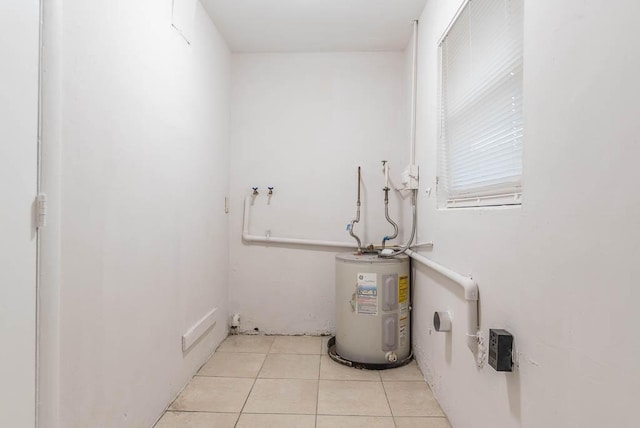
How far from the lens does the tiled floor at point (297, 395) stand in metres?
1.62

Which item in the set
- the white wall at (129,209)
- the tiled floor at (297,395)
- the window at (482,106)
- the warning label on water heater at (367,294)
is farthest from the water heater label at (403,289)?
the white wall at (129,209)

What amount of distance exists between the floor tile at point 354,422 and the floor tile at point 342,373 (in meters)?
0.41

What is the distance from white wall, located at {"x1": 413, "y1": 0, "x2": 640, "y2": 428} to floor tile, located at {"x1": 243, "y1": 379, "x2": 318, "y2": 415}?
0.89m

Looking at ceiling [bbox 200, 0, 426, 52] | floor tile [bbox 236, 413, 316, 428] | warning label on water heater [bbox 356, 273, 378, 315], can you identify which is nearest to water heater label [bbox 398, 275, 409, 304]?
warning label on water heater [bbox 356, 273, 378, 315]

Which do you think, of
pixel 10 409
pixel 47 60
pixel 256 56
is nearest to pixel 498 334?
pixel 10 409

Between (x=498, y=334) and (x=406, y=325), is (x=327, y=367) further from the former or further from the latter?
(x=498, y=334)

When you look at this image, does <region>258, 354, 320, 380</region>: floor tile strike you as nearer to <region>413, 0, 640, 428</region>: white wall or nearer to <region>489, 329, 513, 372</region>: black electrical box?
<region>413, 0, 640, 428</region>: white wall

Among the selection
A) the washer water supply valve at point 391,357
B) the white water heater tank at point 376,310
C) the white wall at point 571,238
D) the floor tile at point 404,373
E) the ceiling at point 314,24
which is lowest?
the floor tile at point 404,373

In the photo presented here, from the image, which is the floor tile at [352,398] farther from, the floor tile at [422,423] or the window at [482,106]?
the window at [482,106]

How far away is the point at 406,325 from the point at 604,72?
1.94m

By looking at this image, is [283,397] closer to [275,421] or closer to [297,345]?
[275,421]

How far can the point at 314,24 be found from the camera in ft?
7.82

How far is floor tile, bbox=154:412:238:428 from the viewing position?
1583mm

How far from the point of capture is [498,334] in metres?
1.08
